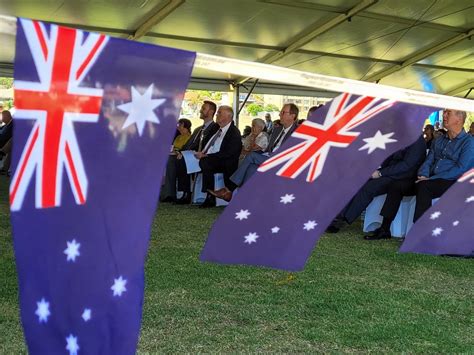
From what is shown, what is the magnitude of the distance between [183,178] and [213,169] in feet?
1.91

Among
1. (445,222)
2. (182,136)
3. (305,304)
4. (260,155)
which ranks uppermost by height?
(182,136)

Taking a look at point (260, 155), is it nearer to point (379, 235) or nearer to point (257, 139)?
point (257, 139)

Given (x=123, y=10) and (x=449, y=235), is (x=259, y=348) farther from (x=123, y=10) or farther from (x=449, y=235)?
(x=123, y=10)

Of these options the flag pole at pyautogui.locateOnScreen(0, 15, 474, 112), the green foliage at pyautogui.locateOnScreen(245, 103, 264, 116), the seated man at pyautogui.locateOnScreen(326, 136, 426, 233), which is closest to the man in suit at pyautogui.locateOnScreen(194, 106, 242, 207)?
the seated man at pyautogui.locateOnScreen(326, 136, 426, 233)

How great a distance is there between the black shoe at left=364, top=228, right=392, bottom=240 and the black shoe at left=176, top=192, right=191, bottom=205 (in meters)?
3.08

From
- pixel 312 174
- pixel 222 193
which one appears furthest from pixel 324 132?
pixel 222 193

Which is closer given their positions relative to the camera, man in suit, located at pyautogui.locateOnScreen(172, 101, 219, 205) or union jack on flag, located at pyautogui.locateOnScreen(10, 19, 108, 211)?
union jack on flag, located at pyautogui.locateOnScreen(10, 19, 108, 211)

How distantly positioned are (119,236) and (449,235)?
1.64 m

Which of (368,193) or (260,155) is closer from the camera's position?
(368,193)

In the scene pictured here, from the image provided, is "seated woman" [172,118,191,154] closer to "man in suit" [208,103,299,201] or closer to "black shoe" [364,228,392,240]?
"man in suit" [208,103,299,201]

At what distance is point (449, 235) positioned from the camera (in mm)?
2656

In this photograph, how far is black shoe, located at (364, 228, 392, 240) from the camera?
5.77m

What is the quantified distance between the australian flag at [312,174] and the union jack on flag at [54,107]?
2.28 feet

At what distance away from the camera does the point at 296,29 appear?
10836 millimetres
